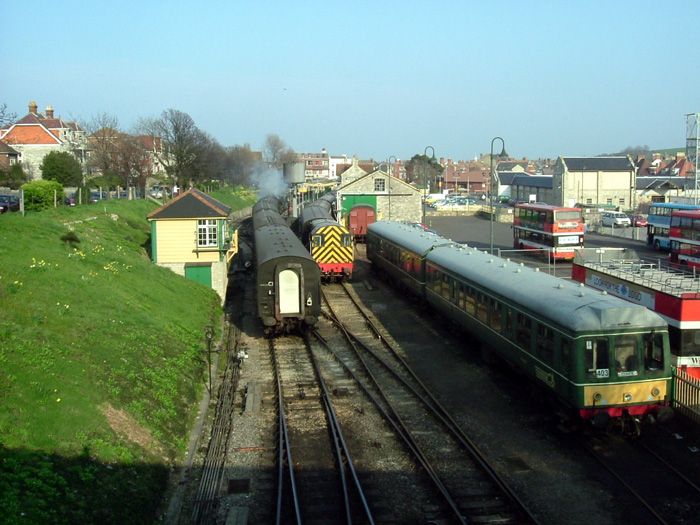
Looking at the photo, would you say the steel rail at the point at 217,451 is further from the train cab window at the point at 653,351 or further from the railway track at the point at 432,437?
the train cab window at the point at 653,351

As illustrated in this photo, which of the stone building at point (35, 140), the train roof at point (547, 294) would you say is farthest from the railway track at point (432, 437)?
the stone building at point (35, 140)

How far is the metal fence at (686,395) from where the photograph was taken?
45.6 feet

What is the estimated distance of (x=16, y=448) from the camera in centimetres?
1009

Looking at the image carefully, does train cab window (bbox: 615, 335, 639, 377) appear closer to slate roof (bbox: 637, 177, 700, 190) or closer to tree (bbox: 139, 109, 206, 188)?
tree (bbox: 139, 109, 206, 188)

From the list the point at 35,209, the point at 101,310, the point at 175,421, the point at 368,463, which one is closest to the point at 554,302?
the point at 368,463

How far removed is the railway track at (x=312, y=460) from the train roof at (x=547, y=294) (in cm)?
492

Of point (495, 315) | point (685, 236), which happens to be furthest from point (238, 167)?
point (495, 315)

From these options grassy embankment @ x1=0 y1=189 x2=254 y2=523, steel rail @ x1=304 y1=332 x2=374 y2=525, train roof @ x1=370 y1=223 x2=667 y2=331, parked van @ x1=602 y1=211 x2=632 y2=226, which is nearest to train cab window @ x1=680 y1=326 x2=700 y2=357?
train roof @ x1=370 y1=223 x2=667 y2=331

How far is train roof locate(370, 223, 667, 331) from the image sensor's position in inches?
512

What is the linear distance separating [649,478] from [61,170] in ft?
163

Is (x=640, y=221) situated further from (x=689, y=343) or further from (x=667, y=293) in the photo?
(x=689, y=343)

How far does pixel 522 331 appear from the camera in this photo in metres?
15.6

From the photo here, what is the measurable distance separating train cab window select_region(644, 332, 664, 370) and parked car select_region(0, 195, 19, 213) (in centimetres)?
3390

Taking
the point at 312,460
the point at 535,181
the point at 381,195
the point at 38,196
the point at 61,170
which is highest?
the point at 535,181
